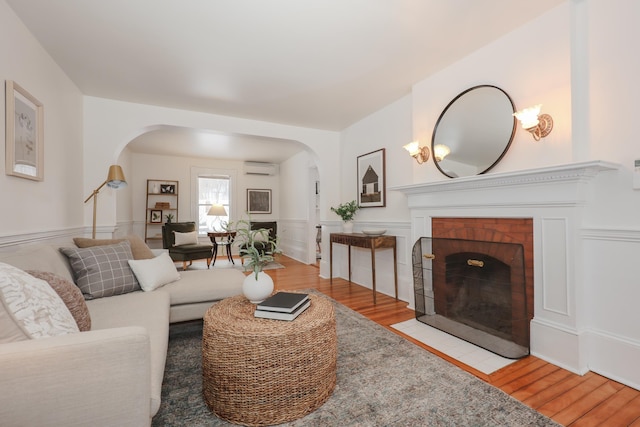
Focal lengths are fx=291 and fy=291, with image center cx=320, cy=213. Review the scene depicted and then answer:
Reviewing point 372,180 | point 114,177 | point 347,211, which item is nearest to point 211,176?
point 114,177

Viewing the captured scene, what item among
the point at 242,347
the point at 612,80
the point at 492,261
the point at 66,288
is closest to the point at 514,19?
the point at 612,80

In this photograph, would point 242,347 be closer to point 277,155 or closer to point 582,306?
point 582,306

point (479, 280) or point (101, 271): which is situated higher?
point (101, 271)

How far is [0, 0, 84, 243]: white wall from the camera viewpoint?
6.28 ft

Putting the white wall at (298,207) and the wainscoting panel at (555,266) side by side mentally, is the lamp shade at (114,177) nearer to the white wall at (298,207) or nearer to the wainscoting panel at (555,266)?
the white wall at (298,207)

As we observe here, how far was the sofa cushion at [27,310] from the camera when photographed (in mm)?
972

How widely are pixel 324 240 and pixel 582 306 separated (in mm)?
3265

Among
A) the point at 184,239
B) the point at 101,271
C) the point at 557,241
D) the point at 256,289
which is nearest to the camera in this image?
the point at 256,289

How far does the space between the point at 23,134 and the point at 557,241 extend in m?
3.78

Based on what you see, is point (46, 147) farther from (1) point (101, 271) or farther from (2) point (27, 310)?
(2) point (27, 310)

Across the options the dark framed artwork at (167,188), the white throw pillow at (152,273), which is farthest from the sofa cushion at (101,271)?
the dark framed artwork at (167,188)

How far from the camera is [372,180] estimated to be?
400cm

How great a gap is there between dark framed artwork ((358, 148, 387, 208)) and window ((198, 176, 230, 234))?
3.84 metres

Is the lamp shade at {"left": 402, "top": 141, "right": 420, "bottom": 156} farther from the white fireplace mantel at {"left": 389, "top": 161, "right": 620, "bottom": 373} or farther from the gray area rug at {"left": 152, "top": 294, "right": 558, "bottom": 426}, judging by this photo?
the gray area rug at {"left": 152, "top": 294, "right": 558, "bottom": 426}
